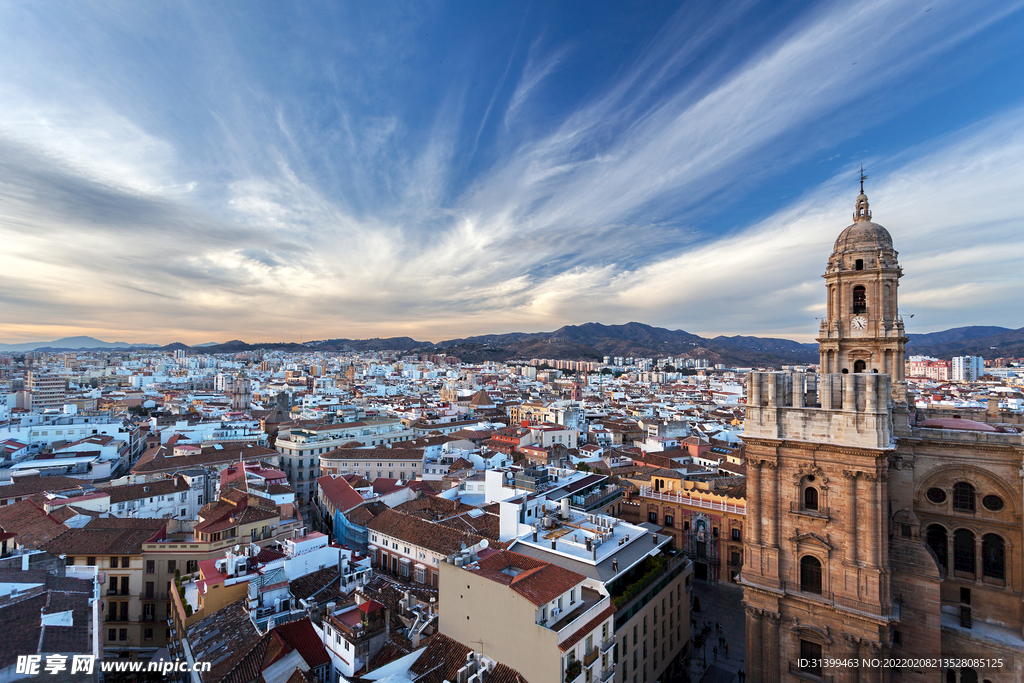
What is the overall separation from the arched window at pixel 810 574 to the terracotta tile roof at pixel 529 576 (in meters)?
7.78

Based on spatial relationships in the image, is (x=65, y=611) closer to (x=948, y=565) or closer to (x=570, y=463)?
(x=948, y=565)

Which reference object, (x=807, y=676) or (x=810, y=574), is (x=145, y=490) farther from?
(x=810, y=574)

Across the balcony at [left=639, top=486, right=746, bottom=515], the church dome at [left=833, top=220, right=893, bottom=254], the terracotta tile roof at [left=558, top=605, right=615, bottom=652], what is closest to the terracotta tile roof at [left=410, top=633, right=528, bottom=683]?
the terracotta tile roof at [left=558, top=605, right=615, bottom=652]

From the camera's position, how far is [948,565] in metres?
18.7

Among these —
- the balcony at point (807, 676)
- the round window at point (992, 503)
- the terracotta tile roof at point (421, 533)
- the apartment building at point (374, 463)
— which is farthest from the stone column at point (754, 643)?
the apartment building at point (374, 463)

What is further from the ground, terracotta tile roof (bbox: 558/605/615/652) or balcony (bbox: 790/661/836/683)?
terracotta tile roof (bbox: 558/605/615/652)

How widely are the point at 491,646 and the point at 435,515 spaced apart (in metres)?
15.2

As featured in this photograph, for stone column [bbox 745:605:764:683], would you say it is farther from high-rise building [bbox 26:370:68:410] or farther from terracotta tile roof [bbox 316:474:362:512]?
high-rise building [bbox 26:370:68:410]

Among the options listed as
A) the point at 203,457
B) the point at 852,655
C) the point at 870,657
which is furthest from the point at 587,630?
the point at 203,457

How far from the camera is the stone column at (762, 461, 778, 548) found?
60.1ft

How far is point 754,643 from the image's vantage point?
732 inches

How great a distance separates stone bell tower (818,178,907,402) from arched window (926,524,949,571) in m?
5.45

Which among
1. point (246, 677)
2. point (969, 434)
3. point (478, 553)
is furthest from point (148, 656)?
point (969, 434)

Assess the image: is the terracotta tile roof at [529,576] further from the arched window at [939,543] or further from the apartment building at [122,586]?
the apartment building at [122,586]
